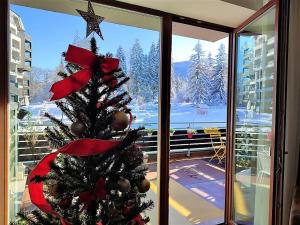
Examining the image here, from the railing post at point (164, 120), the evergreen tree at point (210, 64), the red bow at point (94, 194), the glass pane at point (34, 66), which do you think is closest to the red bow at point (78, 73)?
the red bow at point (94, 194)

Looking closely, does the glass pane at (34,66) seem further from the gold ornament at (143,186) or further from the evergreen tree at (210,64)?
the evergreen tree at (210,64)

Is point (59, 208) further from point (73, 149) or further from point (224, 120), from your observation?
point (224, 120)

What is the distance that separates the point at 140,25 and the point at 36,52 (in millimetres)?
813

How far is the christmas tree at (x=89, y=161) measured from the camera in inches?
36.6

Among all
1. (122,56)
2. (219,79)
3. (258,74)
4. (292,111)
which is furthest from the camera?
(219,79)

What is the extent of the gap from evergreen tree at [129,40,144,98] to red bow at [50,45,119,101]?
1.07 m

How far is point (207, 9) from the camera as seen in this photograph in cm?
204

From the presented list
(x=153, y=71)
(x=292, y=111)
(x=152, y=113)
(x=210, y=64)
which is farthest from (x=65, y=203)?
(x=210, y=64)

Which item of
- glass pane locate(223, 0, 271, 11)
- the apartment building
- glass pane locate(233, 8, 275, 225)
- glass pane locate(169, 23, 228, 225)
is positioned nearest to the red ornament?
glass pane locate(169, 23, 228, 225)

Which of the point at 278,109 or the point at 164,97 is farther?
the point at 164,97

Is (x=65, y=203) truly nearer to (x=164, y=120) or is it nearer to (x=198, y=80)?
(x=164, y=120)

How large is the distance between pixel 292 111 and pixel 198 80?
124 centimetres

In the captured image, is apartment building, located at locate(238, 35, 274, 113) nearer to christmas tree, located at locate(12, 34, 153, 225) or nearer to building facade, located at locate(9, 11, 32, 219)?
christmas tree, located at locate(12, 34, 153, 225)

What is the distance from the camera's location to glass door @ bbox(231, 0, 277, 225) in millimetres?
2014
